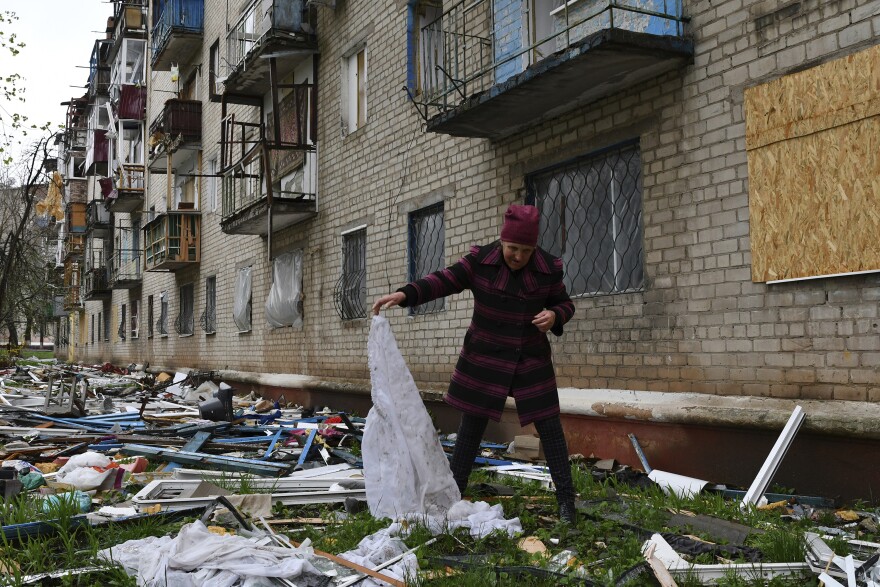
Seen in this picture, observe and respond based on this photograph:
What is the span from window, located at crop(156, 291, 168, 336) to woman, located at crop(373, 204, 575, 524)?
66.0ft

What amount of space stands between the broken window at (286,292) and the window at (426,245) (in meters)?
3.80

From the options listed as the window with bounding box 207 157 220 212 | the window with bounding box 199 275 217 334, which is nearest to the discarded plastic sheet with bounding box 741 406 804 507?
the window with bounding box 199 275 217 334

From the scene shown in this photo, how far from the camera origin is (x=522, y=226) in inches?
174

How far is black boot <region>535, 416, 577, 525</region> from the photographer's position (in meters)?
4.57

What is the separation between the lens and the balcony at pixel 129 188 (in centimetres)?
2803

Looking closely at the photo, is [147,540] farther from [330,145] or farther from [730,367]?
[330,145]

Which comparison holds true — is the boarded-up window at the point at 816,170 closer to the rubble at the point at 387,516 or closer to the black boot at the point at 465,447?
the rubble at the point at 387,516

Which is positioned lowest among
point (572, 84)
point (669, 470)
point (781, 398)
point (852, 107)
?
point (669, 470)

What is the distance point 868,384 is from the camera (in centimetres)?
494

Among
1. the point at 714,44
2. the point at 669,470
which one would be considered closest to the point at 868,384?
the point at 669,470

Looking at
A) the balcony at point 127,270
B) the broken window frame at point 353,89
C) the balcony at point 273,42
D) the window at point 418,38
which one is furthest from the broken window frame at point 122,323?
the window at point 418,38

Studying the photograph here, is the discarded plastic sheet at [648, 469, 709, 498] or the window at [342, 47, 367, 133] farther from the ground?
the window at [342, 47, 367, 133]

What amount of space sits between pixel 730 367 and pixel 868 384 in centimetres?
105

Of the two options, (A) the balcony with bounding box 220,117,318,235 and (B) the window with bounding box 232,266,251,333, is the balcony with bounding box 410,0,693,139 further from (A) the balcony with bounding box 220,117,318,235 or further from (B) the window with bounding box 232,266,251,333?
(B) the window with bounding box 232,266,251,333
